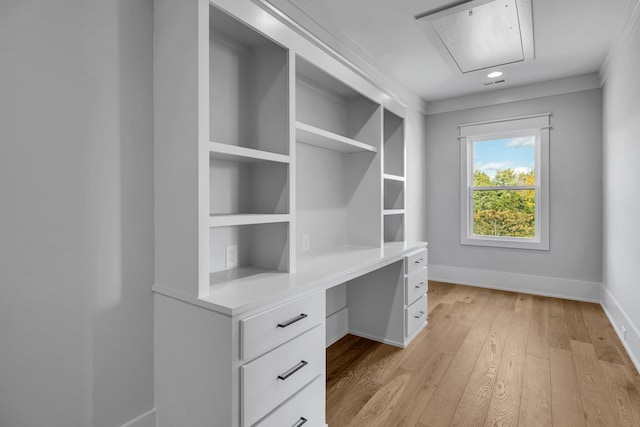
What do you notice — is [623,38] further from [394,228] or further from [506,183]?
[394,228]

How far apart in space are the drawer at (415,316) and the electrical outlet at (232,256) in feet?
4.80

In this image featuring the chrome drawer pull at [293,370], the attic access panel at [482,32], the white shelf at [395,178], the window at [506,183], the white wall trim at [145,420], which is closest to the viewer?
the chrome drawer pull at [293,370]

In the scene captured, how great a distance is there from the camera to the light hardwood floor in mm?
1809

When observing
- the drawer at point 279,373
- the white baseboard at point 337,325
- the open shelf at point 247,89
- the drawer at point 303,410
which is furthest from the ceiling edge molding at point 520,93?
the drawer at point 303,410

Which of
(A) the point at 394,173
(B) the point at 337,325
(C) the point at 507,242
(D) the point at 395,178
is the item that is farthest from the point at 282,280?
(C) the point at 507,242

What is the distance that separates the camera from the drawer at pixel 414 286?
8.71 feet

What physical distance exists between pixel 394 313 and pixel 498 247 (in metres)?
2.40

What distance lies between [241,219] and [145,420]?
1.03 metres

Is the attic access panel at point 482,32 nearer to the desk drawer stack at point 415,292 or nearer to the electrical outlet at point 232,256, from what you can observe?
the desk drawer stack at point 415,292

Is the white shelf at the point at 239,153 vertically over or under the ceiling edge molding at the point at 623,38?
under

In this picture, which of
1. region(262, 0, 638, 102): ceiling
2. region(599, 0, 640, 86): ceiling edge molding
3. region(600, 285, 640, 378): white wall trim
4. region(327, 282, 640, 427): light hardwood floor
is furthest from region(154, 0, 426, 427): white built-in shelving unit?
region(599, 0, 640, 86): ceiling edge molding

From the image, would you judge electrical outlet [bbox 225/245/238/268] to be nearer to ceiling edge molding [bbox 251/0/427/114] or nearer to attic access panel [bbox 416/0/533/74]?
ceiling edge molding [bbox 251/0/427/114]

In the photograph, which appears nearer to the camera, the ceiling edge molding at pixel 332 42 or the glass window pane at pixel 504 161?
the ceiling edge molding at pixel 332 42

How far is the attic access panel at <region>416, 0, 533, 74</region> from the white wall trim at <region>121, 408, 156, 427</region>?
2.97 metres
